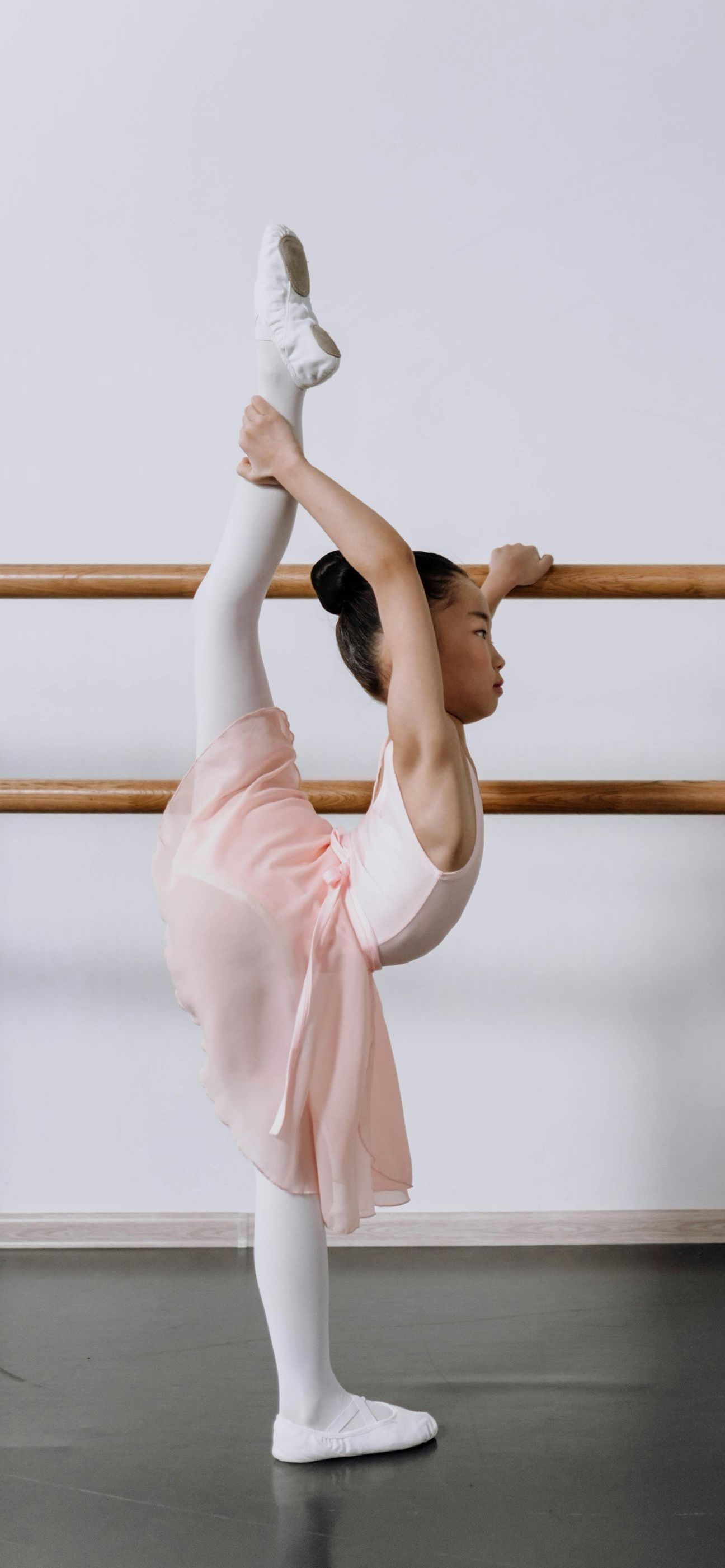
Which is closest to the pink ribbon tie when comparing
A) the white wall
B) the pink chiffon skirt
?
the pink chiffon skirt

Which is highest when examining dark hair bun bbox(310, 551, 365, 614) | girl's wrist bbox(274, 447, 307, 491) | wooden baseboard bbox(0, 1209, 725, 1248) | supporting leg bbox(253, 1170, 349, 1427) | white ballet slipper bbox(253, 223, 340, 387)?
white ballet slipper bbox(253, 223, 340, 387)

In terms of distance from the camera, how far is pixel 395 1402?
3.58ft

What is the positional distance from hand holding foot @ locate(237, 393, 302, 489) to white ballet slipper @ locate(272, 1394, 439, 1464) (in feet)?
2.29

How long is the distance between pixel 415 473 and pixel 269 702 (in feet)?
2.19

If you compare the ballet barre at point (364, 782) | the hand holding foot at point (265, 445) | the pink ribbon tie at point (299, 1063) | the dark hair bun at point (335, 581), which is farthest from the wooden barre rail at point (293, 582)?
the pink ribbon tie at point (299, 1063)

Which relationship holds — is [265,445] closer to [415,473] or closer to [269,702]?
[269,702]

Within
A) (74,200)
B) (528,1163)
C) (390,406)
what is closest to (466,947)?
(528,1163)

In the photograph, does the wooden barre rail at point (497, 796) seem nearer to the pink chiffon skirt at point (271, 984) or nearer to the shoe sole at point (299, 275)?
the pink chiffon skirt at point (271, 984)

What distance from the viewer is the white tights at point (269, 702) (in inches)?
37.5

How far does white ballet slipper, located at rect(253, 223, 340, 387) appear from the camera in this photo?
3.19 ft

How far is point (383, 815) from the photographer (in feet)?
3.28

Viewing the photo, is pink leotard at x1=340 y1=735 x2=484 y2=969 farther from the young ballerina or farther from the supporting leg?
the supporting leg

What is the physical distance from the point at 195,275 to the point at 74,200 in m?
0.18

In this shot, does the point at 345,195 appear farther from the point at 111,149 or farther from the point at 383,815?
the point at 383,815
